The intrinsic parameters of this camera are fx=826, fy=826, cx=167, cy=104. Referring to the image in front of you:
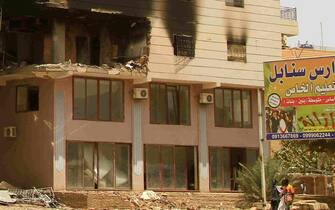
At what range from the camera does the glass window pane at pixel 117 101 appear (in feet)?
118

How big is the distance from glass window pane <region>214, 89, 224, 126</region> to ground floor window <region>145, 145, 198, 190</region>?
6.50ft

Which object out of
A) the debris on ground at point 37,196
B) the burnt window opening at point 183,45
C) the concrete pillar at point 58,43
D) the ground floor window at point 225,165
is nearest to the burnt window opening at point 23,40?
the concrete pillar at point 58,43

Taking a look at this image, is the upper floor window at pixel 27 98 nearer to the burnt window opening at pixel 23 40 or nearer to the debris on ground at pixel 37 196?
the burnt window opening at pixel 23 40

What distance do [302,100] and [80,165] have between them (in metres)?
10.2

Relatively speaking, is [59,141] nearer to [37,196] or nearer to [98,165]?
[98,165]

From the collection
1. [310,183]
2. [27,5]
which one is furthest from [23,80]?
[310,183]

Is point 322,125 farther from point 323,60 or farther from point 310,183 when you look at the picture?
point 310,183

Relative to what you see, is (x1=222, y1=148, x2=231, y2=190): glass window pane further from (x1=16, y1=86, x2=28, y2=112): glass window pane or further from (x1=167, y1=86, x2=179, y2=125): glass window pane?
(x1=16, y1=86, x2=28, y2=112): glass window pane

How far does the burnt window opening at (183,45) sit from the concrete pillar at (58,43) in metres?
5.18

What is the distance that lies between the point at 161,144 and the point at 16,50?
25.1 ft

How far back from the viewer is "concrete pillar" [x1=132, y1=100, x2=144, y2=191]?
36.1 meters

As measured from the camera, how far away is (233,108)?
3994cm

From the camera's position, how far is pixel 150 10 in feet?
118

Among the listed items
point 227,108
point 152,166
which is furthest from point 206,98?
point 152,166
